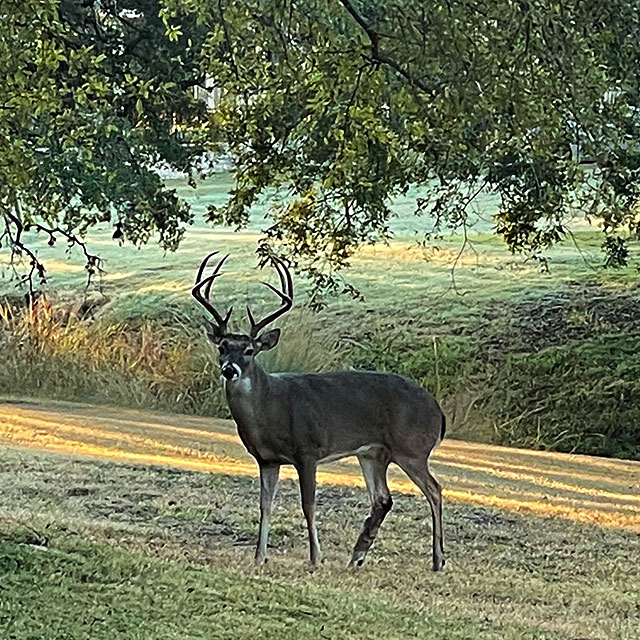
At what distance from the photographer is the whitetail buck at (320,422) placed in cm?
691

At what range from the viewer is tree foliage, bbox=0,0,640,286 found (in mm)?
5469

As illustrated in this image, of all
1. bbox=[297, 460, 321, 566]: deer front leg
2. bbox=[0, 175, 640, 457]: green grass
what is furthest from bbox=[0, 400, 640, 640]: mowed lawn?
bbox=[0, 175, 640, 457]: green grass

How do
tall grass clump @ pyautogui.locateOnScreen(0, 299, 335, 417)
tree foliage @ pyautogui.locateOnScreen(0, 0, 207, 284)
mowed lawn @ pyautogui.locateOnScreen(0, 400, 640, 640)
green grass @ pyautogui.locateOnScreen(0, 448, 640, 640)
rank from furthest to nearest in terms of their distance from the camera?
1. tall grass clump @ pyautogui.locateOnScreen(0, 299, 335, 417)
2. tree foliage @ pyautogui.locateOnScreen(0, 0, 207, 284)
3. mowed lawn @ pyautogui.locateOnScreen(0, 400, 640, 640)
4. green grass @ pyautogui.locateOnScreen(0, 448, 640, 640)

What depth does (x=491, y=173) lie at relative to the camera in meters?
10.5

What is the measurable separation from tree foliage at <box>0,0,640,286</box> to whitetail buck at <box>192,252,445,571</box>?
90 cm

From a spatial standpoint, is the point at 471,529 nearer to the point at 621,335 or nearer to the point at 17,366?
the point at 621,335

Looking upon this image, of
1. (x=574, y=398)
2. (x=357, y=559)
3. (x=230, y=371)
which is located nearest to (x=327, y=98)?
(x=230, y=371)

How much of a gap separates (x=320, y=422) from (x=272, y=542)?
1.23 meters

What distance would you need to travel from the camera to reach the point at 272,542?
798 cm

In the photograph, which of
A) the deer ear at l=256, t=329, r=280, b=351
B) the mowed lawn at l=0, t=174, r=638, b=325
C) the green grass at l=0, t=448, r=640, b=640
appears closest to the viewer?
the green grass at l=0, t=448, r=640, b=640

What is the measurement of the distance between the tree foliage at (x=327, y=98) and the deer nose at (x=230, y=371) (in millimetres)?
896

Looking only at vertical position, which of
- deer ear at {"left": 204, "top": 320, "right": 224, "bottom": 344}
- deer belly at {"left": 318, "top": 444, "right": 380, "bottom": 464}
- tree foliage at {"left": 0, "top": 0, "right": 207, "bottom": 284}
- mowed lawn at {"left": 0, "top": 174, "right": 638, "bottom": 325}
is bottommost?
deer belly at {"left": 318, "top": 444, "right": 380, "bottom": 464}

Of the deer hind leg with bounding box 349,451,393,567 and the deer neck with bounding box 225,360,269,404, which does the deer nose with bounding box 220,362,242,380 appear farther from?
the deer hind leg with bounding box 349,451,393,567

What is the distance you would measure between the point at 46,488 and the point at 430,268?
5890 mm
